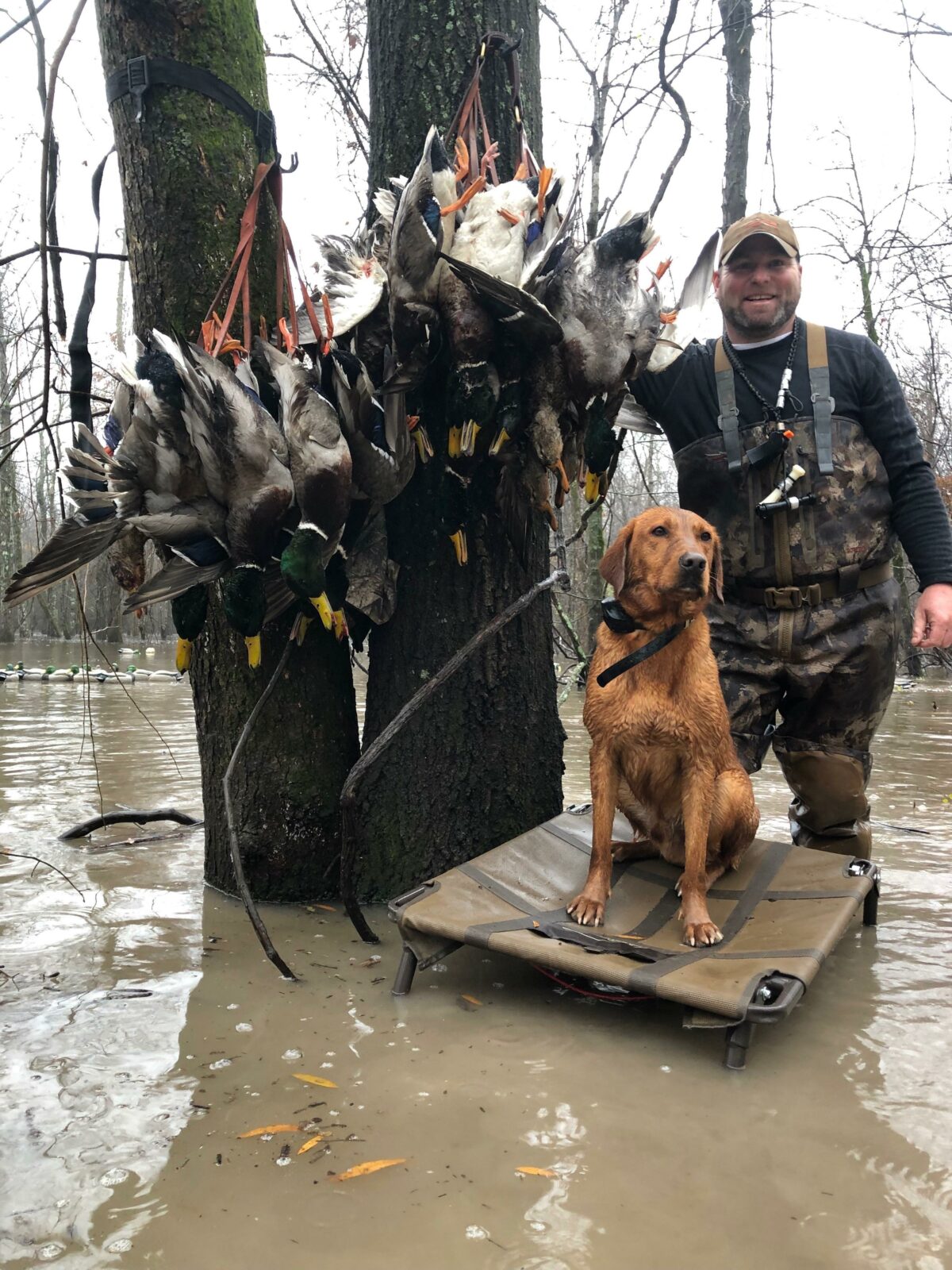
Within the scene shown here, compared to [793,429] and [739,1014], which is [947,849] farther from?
[739,1014]

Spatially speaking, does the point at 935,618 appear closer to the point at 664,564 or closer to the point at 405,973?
the point at 664,564

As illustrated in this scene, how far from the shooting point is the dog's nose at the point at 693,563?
3.11 m

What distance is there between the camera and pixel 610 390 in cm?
345

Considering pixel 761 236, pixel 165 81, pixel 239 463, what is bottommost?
pixel 239 463

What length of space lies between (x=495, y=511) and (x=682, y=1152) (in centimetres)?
241

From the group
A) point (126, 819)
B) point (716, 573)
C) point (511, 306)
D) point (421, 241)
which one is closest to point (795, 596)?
point (716, 573)

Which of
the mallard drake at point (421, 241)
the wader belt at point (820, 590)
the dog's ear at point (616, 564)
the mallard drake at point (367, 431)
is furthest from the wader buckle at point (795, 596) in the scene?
the mallard drake at point (421, 241)

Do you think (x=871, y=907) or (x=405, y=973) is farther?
(x=871, y=907)

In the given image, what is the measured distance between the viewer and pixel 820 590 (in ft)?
12.9

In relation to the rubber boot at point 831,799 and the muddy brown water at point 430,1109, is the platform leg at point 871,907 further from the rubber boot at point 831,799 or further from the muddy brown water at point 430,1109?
the rubber boot at point 831,799

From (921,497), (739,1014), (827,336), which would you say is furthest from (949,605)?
(739,1014)

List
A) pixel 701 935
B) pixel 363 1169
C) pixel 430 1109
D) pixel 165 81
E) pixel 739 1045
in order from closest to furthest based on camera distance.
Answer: pixel 363 1169, pixel 430 1109, pixel 739 1045, pixel 701 935, pixel 165 81

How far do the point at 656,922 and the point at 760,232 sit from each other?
A: 108 inches

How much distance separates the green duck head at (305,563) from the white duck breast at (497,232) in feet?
3.39
